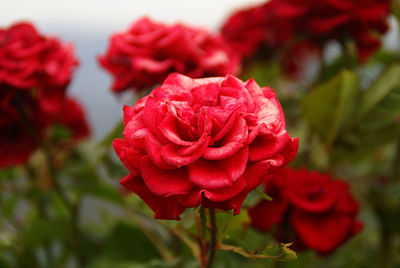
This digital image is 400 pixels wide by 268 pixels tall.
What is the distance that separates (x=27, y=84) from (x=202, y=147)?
272 millimetres

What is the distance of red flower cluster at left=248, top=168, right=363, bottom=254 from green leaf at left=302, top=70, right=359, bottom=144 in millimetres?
93

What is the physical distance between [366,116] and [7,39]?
1.49ft

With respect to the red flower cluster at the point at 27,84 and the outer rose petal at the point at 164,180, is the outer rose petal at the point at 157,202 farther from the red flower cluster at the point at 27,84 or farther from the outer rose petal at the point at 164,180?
the red flower cluster at the point at 27,84

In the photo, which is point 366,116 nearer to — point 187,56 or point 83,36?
point 187,56

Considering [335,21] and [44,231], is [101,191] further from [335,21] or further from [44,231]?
[335,21]

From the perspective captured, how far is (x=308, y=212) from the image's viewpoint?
15.3 inches

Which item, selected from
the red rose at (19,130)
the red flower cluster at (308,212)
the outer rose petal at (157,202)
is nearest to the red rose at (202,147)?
the outer rose petal at (157,202)

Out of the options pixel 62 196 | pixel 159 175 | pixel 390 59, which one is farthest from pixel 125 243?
pixel 390 59

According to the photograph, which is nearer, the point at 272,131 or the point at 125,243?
the point at 272,131

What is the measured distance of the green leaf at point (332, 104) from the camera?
1.46 ft

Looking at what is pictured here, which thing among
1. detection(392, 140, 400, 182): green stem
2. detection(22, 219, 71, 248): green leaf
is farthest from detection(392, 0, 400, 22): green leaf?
detection(22, 219, 71, 248): green leaf

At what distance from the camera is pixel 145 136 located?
0.25 m

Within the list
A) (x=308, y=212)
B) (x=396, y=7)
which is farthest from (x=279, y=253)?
(x=396, y=7)

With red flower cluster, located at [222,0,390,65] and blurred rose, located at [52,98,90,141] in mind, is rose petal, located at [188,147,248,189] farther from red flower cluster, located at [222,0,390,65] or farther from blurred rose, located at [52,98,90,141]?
blurred rose, located at [52,98,90,141]
